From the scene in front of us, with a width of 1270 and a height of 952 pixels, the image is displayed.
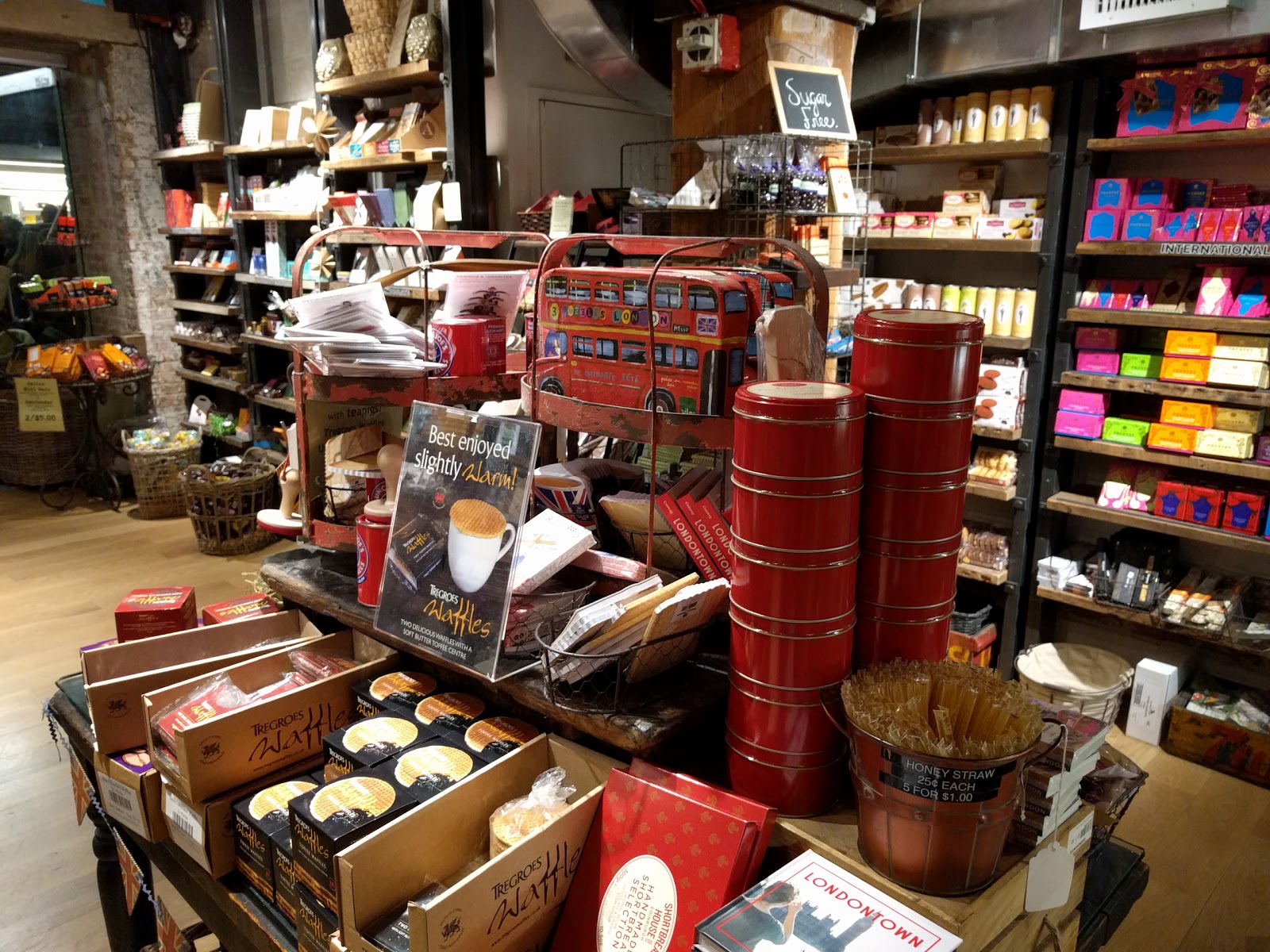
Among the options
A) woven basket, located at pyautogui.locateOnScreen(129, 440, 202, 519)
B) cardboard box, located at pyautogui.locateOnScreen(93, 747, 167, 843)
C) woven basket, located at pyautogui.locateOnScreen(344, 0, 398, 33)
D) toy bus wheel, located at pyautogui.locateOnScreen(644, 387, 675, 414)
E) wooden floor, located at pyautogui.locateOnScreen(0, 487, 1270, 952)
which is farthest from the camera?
woven basket, located at pyautogui.locateOnScreen(129, 440, 202, 519)

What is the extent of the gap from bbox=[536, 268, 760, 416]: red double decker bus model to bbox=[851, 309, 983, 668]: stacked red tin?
21cm

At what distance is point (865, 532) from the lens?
1221 mm

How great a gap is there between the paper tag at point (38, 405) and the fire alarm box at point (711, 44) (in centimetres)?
477

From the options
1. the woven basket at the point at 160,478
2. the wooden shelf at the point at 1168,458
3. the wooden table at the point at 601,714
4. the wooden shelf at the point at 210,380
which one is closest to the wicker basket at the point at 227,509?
the woven basket at the point at 160,478

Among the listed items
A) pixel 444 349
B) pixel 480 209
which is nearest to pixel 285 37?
pixel 480 209

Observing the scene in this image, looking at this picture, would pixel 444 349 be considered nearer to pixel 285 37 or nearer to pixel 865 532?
pixel 865 532

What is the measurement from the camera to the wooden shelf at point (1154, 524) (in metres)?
3.10

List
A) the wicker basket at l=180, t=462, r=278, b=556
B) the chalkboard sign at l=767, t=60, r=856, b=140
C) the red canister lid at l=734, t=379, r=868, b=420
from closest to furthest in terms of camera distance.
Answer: the red canister lid at l=734, t=379, r=868, b=420
the chalkboard sign at l=767, t=60, r=856, b=140
the wicker basket at l=180, t=462, r=278, b=556

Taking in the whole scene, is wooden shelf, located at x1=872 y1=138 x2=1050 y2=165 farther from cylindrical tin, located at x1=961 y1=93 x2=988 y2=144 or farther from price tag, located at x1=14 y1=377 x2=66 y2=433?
price tag, located at x1=14 y1=377 x2=66 y2=433

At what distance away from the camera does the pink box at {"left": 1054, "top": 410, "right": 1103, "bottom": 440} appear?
11.3 feet

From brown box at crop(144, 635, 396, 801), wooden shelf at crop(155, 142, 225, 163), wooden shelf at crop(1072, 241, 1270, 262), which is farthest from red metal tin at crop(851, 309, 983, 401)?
wooden shelf at crop(155, 142, 225, 163)

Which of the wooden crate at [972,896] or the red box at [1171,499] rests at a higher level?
the wooden crate at [972,896]

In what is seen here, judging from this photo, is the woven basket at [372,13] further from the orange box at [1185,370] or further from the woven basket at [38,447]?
the orange box at [1185,370]

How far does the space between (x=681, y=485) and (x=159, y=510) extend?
5255 millimetres
